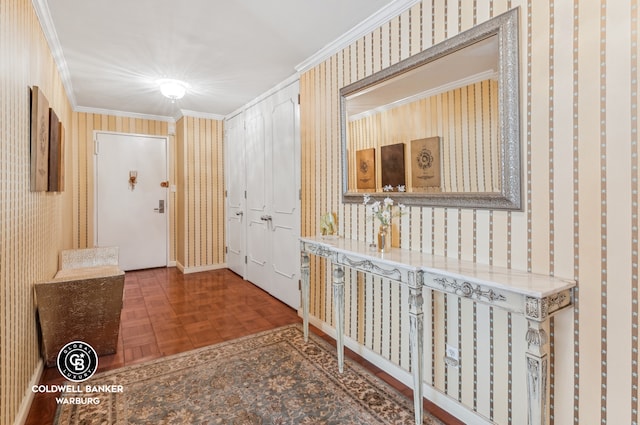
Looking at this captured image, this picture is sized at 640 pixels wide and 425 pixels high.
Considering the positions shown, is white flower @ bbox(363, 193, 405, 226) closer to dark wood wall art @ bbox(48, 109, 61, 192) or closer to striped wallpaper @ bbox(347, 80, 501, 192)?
striped wallpaper @ bbox(347, 80, 501, 192)

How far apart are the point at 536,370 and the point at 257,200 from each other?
3475 millimetres

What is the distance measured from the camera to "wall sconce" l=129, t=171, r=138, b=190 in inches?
199

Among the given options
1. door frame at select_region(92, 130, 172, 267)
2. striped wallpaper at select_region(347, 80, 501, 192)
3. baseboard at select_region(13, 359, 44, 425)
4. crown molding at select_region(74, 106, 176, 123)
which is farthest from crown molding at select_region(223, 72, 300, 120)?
baseboard at select_region(13, 359, 44, 425)

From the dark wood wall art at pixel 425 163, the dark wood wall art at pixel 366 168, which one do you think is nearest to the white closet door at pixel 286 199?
the dark wood wall art at pixel 366 168

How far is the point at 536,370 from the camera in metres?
1.28

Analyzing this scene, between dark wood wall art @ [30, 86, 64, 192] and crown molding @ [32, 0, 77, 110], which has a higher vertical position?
crown molding @ [32, 0, 77, 110]

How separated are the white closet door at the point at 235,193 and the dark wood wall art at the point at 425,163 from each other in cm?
304

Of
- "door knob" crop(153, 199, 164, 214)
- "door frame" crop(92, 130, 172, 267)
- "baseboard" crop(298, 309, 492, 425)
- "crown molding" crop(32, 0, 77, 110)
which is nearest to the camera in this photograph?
"baseboard" crop(298, 309, 492, 425)

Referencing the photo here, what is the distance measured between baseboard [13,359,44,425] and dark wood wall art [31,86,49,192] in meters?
1.15

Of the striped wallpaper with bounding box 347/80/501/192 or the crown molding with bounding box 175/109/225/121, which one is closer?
the striped wallpaper with bounding box 347/80/501/192

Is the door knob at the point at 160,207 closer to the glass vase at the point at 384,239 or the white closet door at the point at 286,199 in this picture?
the white closet door at the point at 286,199

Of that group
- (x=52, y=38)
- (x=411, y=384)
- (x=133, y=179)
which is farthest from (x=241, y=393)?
(x=133, y=179)

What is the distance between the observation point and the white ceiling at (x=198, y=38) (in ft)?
7.26

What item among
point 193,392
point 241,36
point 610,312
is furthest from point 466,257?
point 241,36
